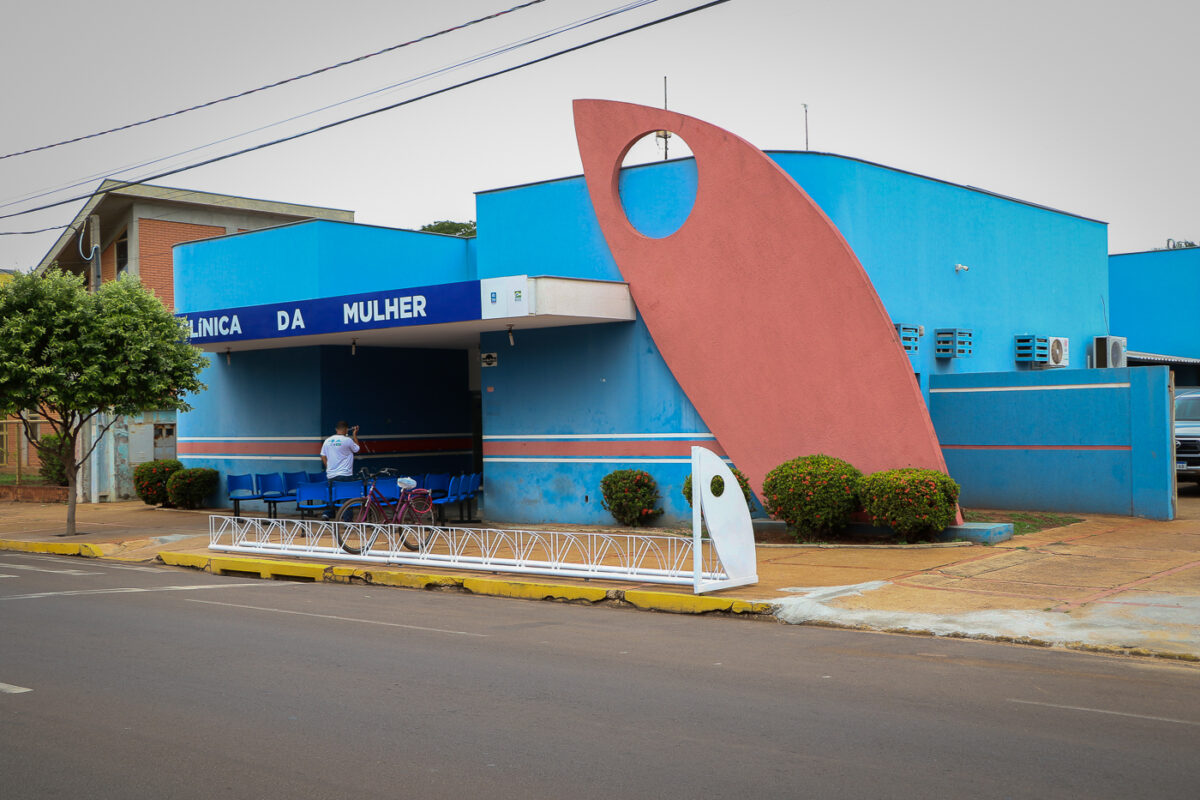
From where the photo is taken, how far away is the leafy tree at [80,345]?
60.0 feet

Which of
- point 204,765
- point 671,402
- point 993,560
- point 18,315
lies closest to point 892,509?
point 993,560

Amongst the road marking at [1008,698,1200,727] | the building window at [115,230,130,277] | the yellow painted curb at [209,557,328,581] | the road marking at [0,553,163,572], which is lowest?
the road marking at [0,553,163,572]

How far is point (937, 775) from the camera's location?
18.5ft

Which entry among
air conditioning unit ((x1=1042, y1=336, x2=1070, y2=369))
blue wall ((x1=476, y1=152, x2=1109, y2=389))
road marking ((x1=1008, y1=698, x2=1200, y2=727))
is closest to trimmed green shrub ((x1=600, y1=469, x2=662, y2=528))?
blue wall ((x1=476, y1=152, x2=1109, y2=389))

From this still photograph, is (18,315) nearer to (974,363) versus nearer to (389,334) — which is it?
(389,334)

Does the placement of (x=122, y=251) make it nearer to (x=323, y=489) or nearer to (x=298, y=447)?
(x=298, y=447)

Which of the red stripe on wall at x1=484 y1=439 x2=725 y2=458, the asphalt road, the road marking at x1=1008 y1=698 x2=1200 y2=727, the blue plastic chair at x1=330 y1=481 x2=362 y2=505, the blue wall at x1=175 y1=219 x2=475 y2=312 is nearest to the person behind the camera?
the asphalt road

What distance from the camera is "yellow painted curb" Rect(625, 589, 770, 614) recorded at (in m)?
10.9

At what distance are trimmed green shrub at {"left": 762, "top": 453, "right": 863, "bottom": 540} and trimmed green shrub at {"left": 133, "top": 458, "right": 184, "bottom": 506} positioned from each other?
1509cm

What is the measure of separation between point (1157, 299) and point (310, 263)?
75.8 ft

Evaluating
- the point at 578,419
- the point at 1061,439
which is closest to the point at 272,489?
the point at 578,419

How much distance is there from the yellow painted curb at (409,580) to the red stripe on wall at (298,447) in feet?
27.5

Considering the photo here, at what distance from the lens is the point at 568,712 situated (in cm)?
705

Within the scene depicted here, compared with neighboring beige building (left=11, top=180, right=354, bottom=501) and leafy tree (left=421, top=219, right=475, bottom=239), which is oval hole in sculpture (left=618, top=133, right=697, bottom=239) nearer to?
neighboring beige building (left=11, top=180, right=354, bottom=501)
